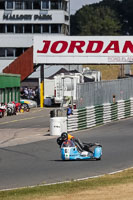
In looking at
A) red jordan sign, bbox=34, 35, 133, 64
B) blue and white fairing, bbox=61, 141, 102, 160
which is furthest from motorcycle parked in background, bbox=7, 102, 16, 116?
blue and white fairing, bbox=61, 141, 102, 160

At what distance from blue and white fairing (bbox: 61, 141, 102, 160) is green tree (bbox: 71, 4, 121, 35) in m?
153

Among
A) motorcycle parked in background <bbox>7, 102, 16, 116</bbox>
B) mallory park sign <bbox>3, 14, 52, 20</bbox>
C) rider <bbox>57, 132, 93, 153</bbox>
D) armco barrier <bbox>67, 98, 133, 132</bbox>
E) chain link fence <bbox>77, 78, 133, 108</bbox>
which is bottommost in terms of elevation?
motorcycle parked in background <bbox>7, 102, 16, 116</bbox>

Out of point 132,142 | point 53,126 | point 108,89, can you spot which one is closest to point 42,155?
point 132,142

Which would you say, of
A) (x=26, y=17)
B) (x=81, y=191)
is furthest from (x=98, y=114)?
(x=26, y=17)

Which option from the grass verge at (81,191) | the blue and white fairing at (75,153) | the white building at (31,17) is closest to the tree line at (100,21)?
the white building at (31,17)

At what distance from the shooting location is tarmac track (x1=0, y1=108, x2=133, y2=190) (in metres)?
19.4

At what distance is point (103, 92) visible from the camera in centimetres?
4309

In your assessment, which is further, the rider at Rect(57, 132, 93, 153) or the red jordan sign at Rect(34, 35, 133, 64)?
the red jordan sign at Rect(34, 35, 133, 64)

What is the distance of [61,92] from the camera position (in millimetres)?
60438

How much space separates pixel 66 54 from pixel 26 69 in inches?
151

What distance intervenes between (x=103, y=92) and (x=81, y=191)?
27.0 meters

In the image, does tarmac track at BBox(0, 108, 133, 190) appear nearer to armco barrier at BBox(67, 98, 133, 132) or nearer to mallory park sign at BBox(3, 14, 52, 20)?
armco barrier at BBox(67, 98, 133, 132)

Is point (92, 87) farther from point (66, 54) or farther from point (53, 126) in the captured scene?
point (66, 54)

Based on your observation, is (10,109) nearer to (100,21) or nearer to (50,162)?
(50,162)
